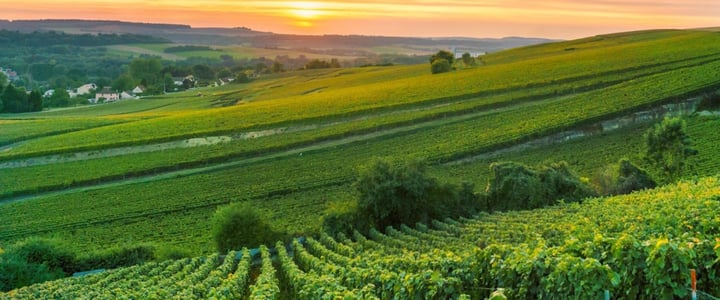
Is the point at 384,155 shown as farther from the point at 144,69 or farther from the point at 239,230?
the point at 144,69

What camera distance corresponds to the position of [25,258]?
115 feet

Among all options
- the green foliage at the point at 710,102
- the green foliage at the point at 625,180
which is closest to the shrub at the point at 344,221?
the green foliage at the point at 625,180

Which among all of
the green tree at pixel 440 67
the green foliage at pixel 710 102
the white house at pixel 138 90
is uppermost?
the green tree at pixel 440 67

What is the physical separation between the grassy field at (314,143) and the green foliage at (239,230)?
144cm

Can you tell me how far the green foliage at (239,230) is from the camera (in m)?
37.9

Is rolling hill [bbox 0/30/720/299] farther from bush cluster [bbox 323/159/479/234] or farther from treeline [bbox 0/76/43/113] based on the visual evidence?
treeline [bbox 0/76/43/113]

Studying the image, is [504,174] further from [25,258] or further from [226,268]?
[25,258]

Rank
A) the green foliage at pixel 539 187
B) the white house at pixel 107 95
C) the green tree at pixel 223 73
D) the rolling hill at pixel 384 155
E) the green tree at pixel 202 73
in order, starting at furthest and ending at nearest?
1. the green tree at pixel 223 73
2. the green tree at pixel 202 73
3. the white house at pixel 107 95
4. the green foliage at pixel 539 187
5. the rolling hill at pixel 384 155


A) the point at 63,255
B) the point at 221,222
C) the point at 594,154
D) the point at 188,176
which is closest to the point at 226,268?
the point at 221,222

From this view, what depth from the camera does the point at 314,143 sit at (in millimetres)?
62688

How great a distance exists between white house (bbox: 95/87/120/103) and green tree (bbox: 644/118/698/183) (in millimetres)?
123200

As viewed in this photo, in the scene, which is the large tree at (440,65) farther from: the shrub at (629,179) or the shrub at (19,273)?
the shrub at (19,273)

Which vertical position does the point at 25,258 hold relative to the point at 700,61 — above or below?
below

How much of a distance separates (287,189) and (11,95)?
8033 centimetres
